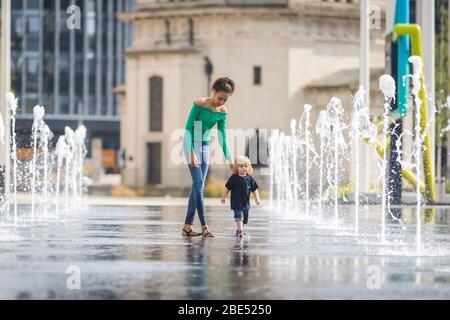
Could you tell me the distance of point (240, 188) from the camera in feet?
48.1

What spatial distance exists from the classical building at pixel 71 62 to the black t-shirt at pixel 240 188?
86.2 m

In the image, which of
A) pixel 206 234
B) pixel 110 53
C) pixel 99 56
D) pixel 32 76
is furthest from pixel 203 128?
pixel 110 53

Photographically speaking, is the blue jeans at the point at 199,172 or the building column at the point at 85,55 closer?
the blue jeans at the point at 199,172

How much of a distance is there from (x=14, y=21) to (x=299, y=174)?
59270 mm

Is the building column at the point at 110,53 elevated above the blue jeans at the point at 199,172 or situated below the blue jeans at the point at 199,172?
above

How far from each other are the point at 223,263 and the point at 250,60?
50.5 meters

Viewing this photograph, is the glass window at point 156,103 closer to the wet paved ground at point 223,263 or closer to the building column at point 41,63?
the building column at point 41,63

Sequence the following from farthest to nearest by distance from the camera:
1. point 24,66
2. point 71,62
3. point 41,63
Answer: point 71,62, point 41,63, point 24,66

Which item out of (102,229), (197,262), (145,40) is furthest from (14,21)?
(197,262)

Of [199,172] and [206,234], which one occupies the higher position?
[199,172]

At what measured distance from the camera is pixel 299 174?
48.8 meters

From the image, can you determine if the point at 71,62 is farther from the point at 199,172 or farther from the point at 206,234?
the point at 199,172

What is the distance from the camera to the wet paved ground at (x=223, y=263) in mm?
9023

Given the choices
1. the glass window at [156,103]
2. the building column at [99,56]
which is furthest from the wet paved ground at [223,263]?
the building column at [99,56]
